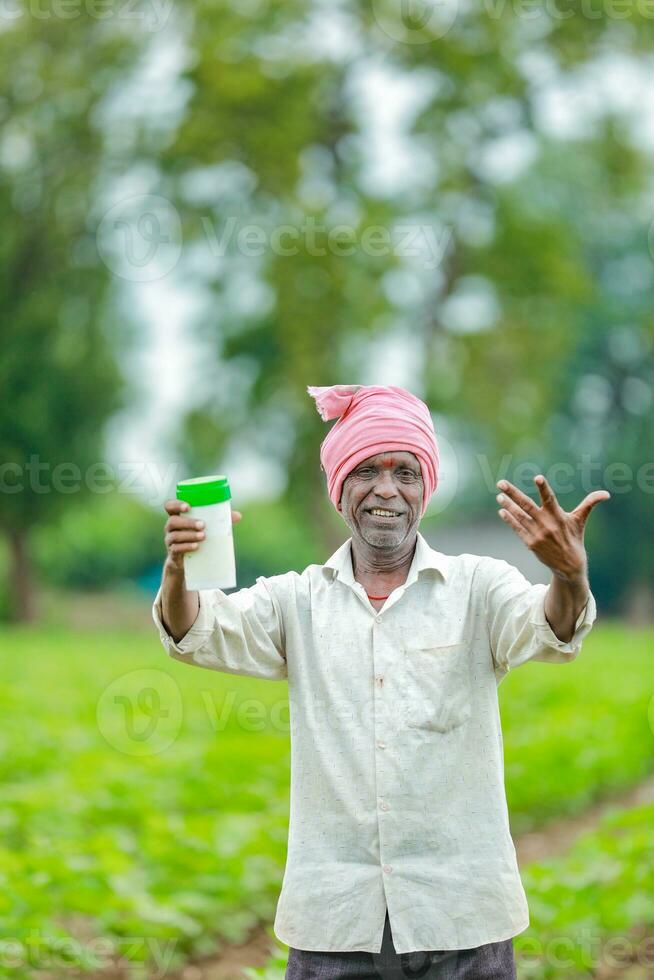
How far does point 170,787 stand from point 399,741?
17.4ft

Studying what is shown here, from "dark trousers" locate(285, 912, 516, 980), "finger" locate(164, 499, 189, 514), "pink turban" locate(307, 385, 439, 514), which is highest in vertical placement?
"pink turban" locate(307, 385, 439, 514)

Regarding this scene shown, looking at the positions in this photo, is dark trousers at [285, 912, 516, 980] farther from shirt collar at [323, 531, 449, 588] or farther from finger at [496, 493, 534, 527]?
finger at [496, 493, 534, 527]

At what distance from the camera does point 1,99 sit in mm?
22188

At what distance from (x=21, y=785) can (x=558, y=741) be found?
3.98 meters

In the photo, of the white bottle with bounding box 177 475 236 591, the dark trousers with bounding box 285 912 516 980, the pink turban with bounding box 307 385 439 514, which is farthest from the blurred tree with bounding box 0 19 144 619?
the dark trousers with bounding box 285 912 516 980

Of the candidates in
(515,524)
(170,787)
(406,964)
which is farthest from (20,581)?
(515,524)

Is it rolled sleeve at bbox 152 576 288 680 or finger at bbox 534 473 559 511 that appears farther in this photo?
rolled sleeve at bbox 152 576 288 680

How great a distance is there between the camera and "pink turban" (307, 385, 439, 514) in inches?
113

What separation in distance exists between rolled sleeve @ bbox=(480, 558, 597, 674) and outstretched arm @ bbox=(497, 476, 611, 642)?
0.08 feet

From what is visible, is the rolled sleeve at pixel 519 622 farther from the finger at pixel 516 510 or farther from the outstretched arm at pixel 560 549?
the finger at pixel 516 510

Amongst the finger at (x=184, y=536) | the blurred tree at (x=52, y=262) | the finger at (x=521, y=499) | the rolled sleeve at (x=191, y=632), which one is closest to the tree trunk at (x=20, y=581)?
the blurred tree at (x=52, y=262)

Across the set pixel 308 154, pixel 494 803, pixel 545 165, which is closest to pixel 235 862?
pixel 494 803

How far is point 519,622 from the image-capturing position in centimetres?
272

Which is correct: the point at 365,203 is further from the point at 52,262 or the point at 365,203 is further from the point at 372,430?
the point at 372,430
